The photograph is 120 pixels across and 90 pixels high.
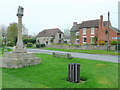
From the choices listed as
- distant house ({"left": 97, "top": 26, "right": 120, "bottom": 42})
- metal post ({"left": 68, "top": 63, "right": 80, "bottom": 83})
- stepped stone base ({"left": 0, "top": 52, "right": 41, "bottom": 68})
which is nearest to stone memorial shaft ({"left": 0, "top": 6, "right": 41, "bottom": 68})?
stepped stone base ({"left": 0, "top": 52, "right": 41, "bottom": 68})

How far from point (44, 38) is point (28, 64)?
49981 mm

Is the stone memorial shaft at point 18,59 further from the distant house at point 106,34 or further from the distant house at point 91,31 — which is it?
the distant house at point 91,31

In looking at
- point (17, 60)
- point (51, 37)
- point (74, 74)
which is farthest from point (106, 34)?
point (74, 74)

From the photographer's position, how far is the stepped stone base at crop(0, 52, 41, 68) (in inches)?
387

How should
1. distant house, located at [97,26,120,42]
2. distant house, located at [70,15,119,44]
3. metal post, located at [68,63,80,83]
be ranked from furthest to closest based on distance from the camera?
distant house, located at [70,15,119,44] < distant house, located at [97,26,120,42] < metal post, located at [68,63,80,83]

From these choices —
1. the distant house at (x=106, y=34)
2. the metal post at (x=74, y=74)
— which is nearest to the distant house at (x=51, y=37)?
the distant house at (x=106, y=34)

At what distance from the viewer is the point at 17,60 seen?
9828 millimetres

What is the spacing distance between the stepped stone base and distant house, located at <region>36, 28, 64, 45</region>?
1818 inches

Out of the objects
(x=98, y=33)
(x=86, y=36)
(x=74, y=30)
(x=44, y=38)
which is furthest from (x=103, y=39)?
(x=44, y=38)

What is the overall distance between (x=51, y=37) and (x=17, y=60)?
159 feet

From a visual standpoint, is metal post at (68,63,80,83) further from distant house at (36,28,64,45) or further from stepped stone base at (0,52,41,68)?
distant house at (36,28,64,45)

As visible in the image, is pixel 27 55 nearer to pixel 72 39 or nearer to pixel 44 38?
pixel 72 39

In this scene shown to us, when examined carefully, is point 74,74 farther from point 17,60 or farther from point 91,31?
point 91,31

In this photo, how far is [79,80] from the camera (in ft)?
22.2
